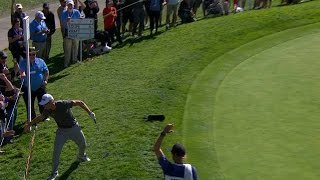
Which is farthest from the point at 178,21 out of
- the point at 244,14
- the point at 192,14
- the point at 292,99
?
the point at 292,99

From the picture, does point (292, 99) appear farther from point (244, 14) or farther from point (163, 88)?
point (244, 14)

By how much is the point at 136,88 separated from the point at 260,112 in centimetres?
375

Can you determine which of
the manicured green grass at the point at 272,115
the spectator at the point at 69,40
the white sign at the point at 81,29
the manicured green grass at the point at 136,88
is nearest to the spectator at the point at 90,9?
the spectator at the point at 69,40

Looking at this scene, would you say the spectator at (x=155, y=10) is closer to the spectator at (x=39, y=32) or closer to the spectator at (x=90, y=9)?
the spectator at (x=90, y=9)

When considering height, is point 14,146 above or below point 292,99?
below

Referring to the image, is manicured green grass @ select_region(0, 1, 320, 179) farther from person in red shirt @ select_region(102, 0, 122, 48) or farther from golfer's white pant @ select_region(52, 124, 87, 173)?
person in red shirt @ select_region(102, 0, 122, 48)

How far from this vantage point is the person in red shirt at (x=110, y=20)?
21266 millimetres

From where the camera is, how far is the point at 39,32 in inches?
781

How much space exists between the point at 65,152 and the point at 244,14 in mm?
10991

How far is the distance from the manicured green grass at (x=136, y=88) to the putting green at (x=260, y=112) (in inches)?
12.5

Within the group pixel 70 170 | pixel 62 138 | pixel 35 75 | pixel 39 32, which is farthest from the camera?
pixel 39 32

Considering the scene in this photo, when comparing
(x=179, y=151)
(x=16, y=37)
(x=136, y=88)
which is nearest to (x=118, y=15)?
(x=16, y=37)

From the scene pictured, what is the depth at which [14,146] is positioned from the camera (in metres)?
14.5

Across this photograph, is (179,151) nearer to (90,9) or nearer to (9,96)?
(9,96)
